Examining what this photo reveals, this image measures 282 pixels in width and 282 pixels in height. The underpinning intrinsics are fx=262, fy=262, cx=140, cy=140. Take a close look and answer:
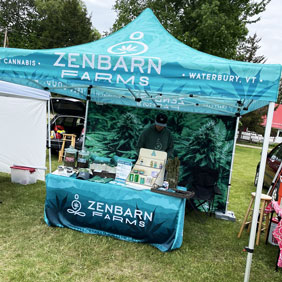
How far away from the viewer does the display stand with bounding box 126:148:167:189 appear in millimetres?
3178

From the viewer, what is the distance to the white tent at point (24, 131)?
17.3ft

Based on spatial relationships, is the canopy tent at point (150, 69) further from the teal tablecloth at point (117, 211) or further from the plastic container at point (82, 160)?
the plastic container at point (82, 160)

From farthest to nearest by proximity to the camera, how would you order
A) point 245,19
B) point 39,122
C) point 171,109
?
point 245,19 → point 39,122 → point 171,109

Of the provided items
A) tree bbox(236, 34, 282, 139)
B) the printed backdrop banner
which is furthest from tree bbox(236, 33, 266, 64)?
the printed backdrop banner

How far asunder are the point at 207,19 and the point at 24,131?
383 inches

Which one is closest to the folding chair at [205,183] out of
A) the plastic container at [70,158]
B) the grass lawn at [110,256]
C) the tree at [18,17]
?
the grass lawn at [110,256]

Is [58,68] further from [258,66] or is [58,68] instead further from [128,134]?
[128,134]

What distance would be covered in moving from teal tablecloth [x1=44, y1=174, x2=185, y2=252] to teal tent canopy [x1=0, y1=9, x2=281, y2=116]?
1.22m

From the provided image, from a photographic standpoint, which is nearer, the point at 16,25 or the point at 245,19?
the point at 245,19

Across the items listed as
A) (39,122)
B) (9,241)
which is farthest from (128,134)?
(9,241)

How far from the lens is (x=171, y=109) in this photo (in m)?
4.67

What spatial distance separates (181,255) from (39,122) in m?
3.76

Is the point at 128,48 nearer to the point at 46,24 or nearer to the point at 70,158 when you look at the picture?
the point at 70,158

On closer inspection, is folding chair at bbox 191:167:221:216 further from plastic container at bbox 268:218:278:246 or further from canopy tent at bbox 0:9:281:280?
canopy tent at bbox 0:9:281:280
